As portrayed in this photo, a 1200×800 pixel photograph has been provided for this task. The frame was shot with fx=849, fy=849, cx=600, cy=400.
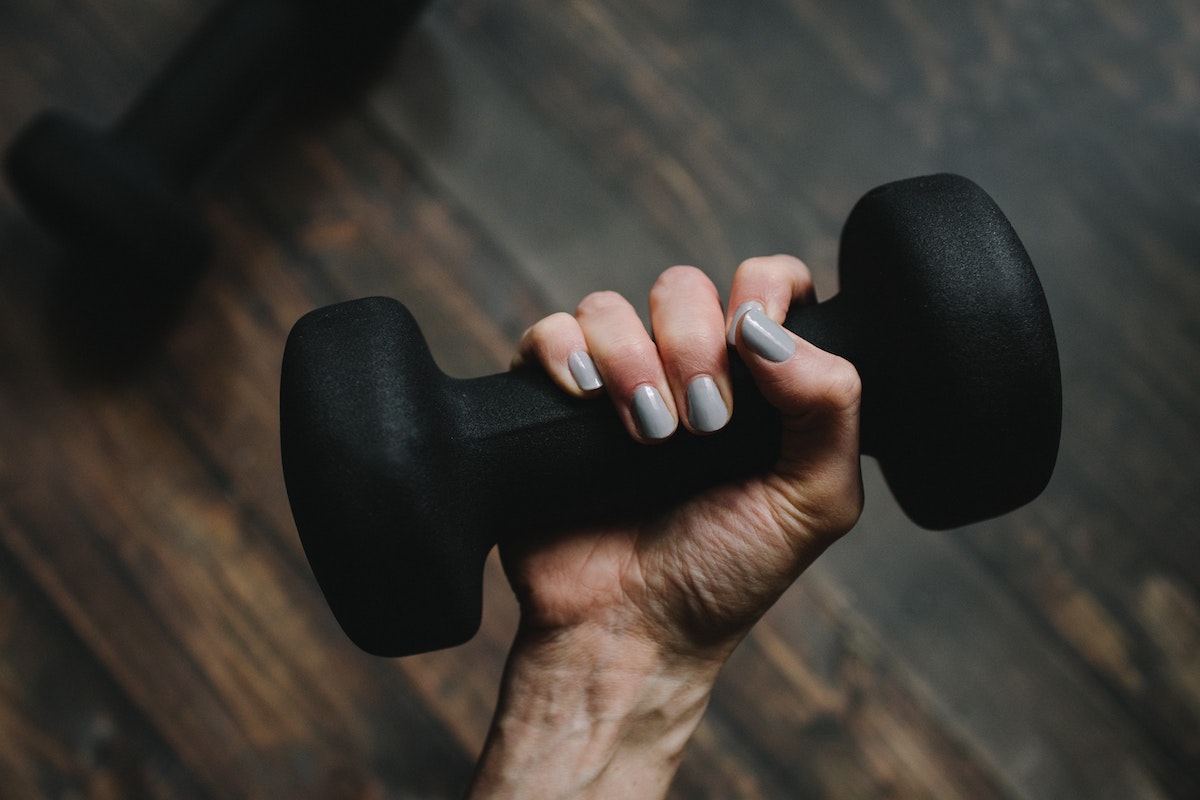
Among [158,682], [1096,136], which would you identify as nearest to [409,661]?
[158,682]

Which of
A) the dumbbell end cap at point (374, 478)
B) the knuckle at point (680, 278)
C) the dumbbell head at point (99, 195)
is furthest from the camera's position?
the dumbbell head at point (99, 195)

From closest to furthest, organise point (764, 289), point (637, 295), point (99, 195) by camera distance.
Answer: point (764, 289) → point (99, 195) → point (637, 295)

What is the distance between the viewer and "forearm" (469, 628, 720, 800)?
754 mm

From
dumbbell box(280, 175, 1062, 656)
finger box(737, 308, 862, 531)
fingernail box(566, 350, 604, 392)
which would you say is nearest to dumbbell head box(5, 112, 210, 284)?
dumbbell box(280, 175, 1062, 656)

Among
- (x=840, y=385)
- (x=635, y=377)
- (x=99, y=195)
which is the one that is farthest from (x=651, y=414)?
(x=99, y=195)

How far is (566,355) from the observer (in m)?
0.67

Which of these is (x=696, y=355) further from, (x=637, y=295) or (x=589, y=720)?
(x=637, y=295)

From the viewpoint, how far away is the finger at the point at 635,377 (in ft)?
2.10

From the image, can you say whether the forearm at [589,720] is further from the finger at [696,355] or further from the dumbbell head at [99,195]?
the dumbbell head at [99,195]

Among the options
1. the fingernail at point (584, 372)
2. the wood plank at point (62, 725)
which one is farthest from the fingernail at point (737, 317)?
the wood plank at point (62, 725)

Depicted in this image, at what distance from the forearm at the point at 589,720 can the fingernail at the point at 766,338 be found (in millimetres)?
303

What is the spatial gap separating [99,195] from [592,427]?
2.68 ft

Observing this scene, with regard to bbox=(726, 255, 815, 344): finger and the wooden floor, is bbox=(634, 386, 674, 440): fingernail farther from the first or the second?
the wooden floor

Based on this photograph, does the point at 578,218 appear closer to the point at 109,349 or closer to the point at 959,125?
the point at 959,125
